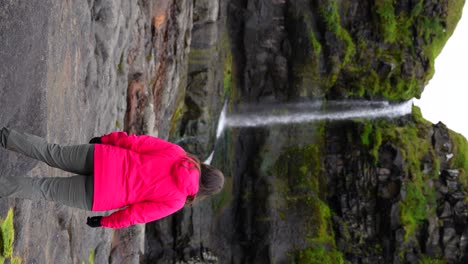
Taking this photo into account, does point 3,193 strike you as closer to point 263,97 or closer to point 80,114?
point 80,114

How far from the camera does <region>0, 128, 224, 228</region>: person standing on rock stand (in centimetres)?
570

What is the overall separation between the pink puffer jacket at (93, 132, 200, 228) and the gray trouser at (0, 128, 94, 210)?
18 centimetres

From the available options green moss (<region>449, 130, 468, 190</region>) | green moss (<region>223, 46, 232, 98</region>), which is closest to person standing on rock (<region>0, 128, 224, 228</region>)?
green moss (<region>223, 46, 232, 98</region>)

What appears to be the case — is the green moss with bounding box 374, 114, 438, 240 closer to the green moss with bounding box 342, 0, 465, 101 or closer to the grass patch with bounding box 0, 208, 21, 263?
the green moss with bounding box 342, 0, 465, 101

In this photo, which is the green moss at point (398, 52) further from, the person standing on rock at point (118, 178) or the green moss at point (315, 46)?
the person standing on rock at point (118, 178)

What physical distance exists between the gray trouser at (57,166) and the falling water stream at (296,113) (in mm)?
16512

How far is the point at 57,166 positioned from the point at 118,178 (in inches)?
31.0

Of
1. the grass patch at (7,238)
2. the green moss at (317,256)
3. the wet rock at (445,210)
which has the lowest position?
the green moss at (317,256)

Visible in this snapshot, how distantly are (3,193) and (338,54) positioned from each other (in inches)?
716

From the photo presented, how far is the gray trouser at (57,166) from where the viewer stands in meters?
5.65

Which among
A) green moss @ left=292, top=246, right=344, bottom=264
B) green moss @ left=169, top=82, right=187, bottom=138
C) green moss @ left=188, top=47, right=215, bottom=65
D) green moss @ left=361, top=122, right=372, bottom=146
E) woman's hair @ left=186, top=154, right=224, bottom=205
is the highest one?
green moss @ left=188, top=47, right=215, bottom=65

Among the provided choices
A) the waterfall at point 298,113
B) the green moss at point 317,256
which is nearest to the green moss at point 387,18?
the waterfall at point 298,113

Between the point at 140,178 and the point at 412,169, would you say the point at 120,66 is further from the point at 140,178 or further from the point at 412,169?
the point at 412,169

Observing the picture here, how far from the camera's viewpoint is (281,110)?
2286 centimetres
